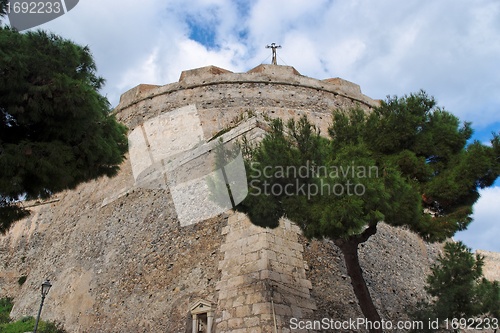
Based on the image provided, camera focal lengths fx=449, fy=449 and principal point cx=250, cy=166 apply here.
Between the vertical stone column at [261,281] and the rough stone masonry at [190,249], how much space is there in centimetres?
2

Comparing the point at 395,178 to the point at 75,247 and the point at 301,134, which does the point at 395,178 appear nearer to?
the point at 301,134

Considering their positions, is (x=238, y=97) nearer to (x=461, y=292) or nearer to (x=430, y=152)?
(x=430, y=152)

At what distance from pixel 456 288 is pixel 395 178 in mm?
1679

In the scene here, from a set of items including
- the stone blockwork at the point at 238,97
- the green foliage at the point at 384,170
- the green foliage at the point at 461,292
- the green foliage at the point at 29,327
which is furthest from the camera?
the stone blockwork at the point at 238,97

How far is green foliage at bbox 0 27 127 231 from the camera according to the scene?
4.64m

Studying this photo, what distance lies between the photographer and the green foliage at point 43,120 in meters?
4.64

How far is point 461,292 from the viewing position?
5.50 metres

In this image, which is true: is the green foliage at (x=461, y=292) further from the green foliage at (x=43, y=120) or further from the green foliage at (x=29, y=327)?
the green foliage at (x=29, y=327)

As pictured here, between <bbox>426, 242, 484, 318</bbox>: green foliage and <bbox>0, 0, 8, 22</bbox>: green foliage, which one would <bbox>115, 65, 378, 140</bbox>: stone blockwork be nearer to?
<bbox>426, 242, 484, 318</bbox>: green foliage

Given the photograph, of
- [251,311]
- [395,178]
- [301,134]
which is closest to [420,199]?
[395,178]

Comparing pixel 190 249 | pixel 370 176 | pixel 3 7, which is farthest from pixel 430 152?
pixel 3 7

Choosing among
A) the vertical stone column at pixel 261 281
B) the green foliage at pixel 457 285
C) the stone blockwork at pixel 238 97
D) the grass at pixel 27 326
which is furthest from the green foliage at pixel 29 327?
the green foliage at pixel 457 285

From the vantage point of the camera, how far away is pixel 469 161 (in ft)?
19.2

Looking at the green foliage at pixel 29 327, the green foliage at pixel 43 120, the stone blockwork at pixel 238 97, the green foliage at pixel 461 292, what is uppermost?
the stone blockwork at pixel 238 97
